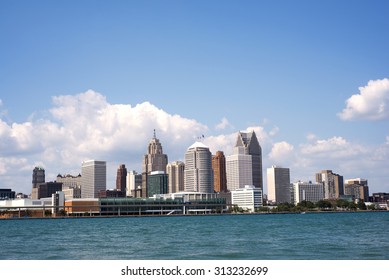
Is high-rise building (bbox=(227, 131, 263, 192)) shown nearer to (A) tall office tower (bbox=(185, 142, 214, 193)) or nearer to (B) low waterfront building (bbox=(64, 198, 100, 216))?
(A) tall office tower (bbox=(185, 142, 214, 193))

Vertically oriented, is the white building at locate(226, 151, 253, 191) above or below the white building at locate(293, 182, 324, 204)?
above

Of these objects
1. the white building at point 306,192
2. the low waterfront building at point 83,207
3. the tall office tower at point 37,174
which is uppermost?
the tall office tower at point 37,174

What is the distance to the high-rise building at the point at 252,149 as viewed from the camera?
73.6 m

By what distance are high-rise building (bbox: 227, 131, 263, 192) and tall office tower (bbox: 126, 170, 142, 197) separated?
22030 millimetres

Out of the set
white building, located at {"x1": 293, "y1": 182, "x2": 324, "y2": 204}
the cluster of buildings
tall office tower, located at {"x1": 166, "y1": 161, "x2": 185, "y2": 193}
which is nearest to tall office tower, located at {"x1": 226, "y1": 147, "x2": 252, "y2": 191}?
the cluster of buildings

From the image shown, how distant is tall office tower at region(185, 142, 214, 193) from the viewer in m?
103

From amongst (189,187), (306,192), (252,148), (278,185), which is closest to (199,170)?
(189,187)

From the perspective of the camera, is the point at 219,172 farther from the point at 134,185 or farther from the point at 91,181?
the point at 91,181

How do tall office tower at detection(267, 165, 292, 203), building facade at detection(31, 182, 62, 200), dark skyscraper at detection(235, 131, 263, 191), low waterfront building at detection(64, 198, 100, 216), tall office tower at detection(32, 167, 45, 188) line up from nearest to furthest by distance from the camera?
1. tall office tower at detection(32, 167, 45, 188)
2. dark skyscraper at detection(235, 131, 263, 191)
3. low waterfront building at detection(64, 198, 100, 216)
4. building facade at detection(31, 182, 62, 200)
5. tall office tower at detection(267, 165, 292, 203)

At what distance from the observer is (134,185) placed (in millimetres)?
109125

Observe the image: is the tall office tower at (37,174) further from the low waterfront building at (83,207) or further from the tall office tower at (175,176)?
the tall office tower at (175,176)

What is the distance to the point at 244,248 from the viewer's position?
1590 cm

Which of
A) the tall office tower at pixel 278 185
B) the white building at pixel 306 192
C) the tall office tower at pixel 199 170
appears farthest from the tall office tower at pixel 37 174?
the white building at pixel 306 192
